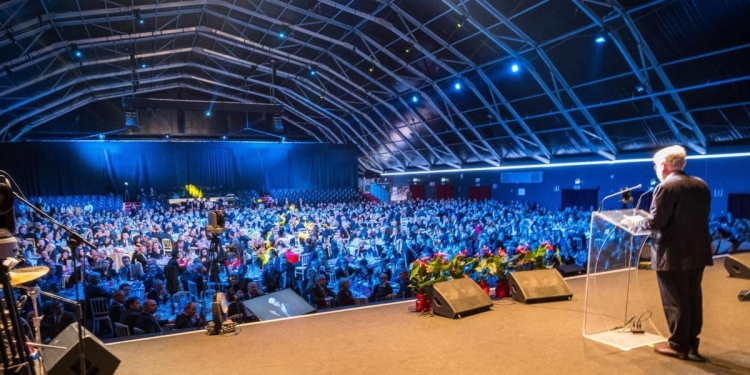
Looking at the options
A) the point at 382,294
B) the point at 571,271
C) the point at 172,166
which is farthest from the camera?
the point at 172,166

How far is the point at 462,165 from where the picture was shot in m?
25.5

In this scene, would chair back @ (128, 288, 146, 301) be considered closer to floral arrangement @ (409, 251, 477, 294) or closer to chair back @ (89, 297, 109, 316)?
chair back @ (89, 297, 109, 316)

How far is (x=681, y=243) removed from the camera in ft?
9.60

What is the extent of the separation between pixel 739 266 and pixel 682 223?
3.77 metres

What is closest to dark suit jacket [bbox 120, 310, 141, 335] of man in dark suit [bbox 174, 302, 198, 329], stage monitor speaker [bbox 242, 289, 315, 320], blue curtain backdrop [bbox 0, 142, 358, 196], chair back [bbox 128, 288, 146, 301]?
man in dark suit [bbox 174, 302, 198, 329]

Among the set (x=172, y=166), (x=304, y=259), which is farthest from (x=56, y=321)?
(x=172, y=166)

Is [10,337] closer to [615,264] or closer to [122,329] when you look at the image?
[122,329]

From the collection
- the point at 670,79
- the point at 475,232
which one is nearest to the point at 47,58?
the point at 475,232

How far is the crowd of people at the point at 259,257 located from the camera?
6664mm

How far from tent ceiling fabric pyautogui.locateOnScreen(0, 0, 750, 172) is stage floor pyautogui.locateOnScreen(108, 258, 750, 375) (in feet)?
34.0

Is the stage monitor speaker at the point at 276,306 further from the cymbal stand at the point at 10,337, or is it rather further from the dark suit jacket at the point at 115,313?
the dark suit jacket at the point at 115,313

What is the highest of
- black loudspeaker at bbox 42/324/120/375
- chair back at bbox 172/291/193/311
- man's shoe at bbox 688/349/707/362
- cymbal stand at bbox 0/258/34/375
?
cymbal stand at bbox 0/258/34/375

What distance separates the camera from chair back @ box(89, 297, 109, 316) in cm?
690

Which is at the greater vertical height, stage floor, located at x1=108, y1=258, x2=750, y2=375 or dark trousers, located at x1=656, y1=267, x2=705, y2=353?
dark trousers, located at x1=656, y1=267, x2=705, y2=353
